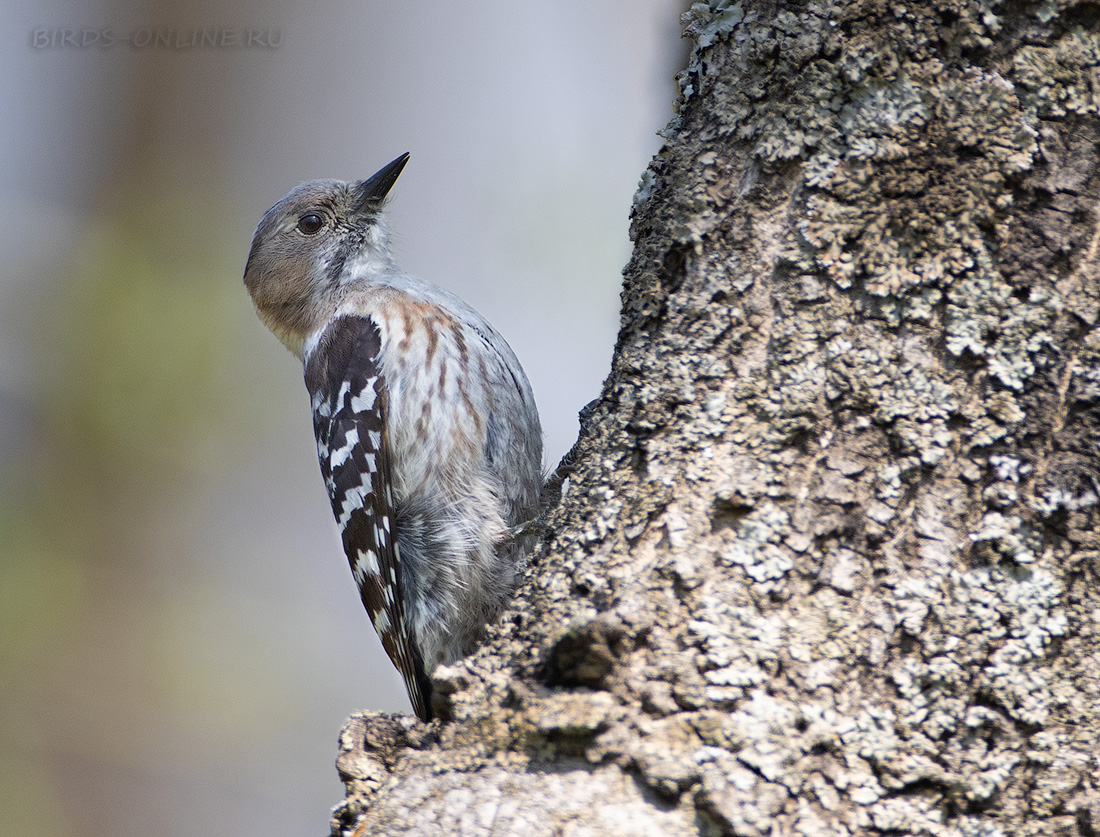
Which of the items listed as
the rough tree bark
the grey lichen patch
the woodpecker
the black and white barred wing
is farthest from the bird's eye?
the grey lichen patch

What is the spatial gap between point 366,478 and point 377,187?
1667 millimetres

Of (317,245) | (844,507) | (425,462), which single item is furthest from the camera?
(317,245)

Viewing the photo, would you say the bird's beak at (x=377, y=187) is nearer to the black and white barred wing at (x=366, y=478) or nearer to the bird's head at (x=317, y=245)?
the bird's head at (x=317, y=245)

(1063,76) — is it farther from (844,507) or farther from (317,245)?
(317,245)

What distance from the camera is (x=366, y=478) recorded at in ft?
11.7

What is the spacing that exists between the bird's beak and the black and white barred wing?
0.84 m

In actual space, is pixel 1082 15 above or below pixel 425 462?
below

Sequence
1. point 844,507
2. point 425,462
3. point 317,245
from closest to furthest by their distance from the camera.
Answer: point 844,507, point 425,462, point 317,245

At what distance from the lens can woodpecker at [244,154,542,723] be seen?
3.38 metres

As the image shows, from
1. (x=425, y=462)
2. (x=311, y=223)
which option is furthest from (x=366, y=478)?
(x=311, y=223)

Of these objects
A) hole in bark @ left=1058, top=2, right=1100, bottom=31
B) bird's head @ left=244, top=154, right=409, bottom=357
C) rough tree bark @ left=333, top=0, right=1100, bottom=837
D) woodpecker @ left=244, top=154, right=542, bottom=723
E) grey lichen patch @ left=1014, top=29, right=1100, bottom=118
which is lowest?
rough tree bark @ left=333, top=0, right=1100, bottom=837

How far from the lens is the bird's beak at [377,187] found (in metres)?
4.44

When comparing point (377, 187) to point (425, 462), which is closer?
point (425, 462)

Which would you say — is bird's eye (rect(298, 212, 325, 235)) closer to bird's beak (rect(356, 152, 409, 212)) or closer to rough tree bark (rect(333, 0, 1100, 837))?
bird's beak (rect(356, 152, 409, 212))
